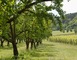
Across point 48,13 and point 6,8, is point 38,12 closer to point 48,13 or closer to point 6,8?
point 48,13

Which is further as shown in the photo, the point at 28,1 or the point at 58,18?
the point at 58,18

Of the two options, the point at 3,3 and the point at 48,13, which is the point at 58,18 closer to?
the point at 48,13

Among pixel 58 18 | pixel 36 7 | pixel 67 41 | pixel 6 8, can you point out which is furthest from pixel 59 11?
pixel 67 41

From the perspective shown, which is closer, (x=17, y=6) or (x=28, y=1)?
(x=28, y=1)

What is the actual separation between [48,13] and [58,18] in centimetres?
93

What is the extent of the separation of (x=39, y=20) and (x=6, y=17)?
2.80 meters

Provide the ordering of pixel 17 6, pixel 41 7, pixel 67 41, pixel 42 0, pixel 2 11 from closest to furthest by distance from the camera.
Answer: pixel 42 0 → pixel 2 11 → pixel 41 7 → pixel 17 6 → pixel 67 41

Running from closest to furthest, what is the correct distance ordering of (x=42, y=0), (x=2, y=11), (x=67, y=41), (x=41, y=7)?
(x=42, y=0) → (x=2, y=11) → (x=41, y=7) → (x=67, y=41)

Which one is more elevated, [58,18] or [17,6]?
[17,6]

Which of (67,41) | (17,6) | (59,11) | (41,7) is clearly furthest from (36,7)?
(67,41)

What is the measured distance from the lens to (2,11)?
2245 centimetres

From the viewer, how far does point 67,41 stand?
123562 millimetres

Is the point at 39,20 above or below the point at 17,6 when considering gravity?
below

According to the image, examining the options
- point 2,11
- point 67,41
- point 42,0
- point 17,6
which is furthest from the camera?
point 67,41
